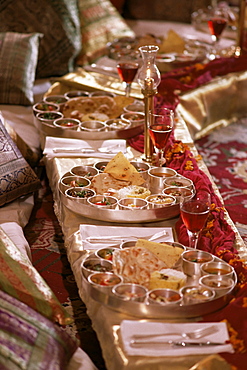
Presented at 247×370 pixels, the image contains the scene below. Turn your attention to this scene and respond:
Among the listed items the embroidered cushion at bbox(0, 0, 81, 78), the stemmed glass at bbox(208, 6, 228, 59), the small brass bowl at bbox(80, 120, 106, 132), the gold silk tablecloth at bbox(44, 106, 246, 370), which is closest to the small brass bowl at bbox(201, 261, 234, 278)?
the gold silk tablecloth at bbox(44, 106, 246, 370)

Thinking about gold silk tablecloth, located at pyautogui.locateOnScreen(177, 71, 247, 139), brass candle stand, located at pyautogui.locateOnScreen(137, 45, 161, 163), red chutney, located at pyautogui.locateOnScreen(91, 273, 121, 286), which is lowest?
gold silk tablecloth, located at pyautogui.locateOnScreen(177, 71, 247, 139)

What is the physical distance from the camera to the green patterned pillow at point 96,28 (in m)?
4.11

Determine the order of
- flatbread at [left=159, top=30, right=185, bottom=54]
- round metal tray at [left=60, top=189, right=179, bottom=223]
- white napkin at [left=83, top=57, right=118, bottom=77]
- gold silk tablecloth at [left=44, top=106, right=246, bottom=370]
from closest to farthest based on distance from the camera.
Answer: gold silk tablecloth at [left=44, top=106, right=246, bottom=370] → round metal tray at [left=60, top=189, right=179, bottom=223] → white napkin at [left=83, top=57, right=118, bottom=77] → flatbread at [left=159, top=30, right=185, bottom=54]

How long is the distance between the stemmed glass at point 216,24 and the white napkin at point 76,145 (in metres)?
1.55

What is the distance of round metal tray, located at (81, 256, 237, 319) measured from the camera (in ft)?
4.63

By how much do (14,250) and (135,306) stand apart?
46 cm

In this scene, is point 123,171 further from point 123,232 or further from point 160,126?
point 123,232

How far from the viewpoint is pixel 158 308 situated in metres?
1.41

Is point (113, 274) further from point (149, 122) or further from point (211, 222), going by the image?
point (149, 122)

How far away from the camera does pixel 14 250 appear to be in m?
1.68

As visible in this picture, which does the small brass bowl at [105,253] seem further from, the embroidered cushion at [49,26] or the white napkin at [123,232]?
the embroidered cushion at [49,26]

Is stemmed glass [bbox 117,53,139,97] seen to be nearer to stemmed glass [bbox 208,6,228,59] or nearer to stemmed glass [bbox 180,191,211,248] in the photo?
stemmed glass [bbox 208,6,228,59]

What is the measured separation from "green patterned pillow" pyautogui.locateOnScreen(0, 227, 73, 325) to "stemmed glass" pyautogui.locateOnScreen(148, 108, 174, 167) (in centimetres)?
77

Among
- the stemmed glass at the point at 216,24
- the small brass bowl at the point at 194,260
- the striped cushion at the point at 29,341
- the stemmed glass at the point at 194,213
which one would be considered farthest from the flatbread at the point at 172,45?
the striped cushion at the point at 29,341
